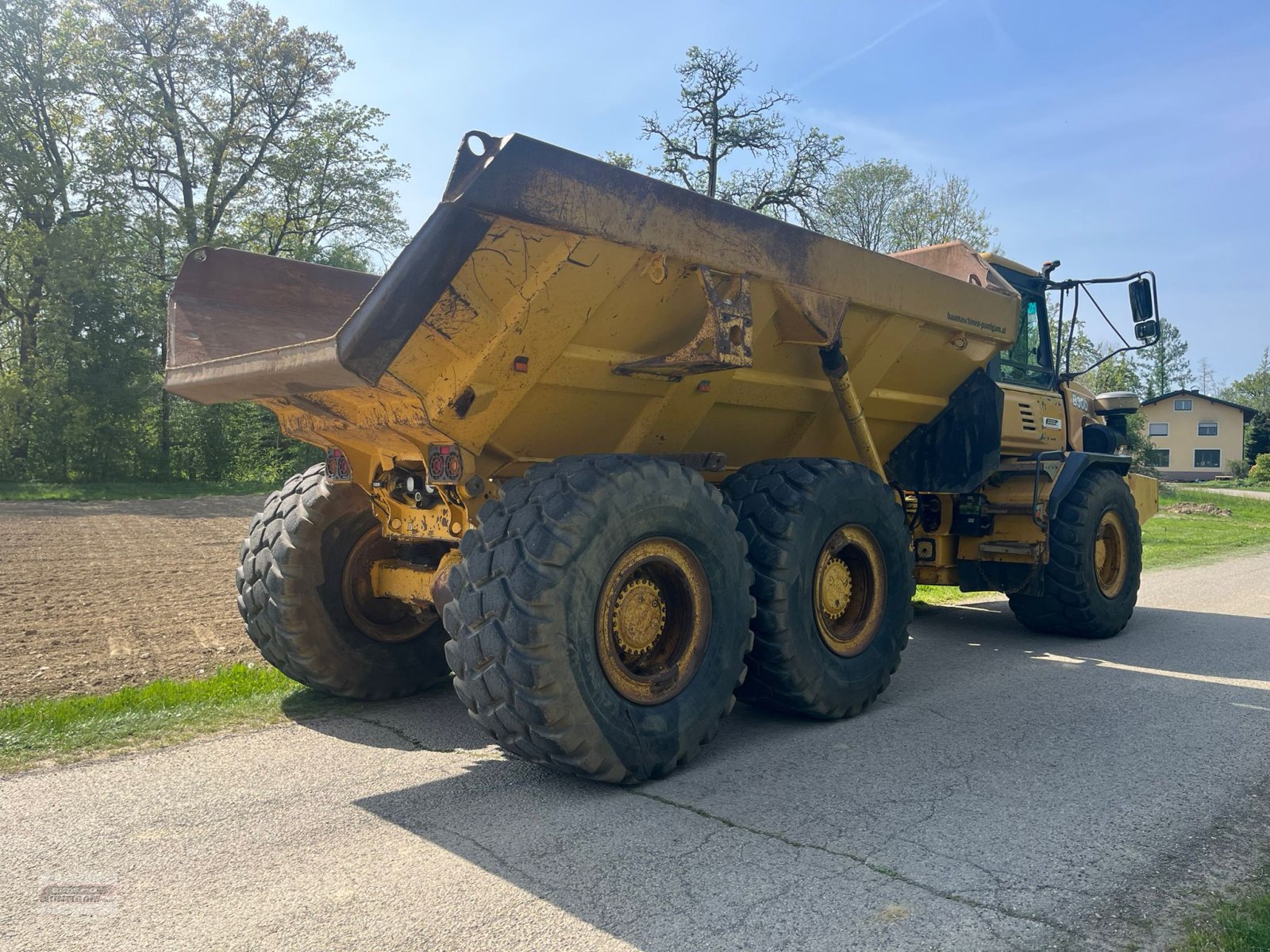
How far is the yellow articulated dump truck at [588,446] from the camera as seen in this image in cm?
398

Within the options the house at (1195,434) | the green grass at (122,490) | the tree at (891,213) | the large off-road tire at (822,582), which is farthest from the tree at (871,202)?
the house at (1195,434)

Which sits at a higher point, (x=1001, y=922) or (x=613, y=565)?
(x=613, y=565)

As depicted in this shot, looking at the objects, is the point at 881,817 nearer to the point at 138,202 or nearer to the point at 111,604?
the point at 111,604

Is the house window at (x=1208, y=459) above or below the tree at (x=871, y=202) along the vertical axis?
below

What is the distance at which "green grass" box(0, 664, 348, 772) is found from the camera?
15.5 ft

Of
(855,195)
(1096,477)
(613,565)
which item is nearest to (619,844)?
(613,565)

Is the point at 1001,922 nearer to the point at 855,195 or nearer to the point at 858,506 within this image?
the point at 858,506

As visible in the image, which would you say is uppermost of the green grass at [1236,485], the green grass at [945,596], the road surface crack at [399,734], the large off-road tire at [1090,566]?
the large off-road tire at [1090,566]

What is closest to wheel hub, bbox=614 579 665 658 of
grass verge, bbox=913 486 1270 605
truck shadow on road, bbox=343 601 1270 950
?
truck shadow on road, bbox=343 601 1270 950

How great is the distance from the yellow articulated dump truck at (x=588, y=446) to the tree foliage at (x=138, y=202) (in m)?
25.0

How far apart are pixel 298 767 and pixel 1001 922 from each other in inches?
122

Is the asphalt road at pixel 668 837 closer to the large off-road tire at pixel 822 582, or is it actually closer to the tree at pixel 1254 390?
the large off-road tire at pixel 822 582

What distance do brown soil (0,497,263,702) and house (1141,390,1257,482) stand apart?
67.5m

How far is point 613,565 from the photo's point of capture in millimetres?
4246
